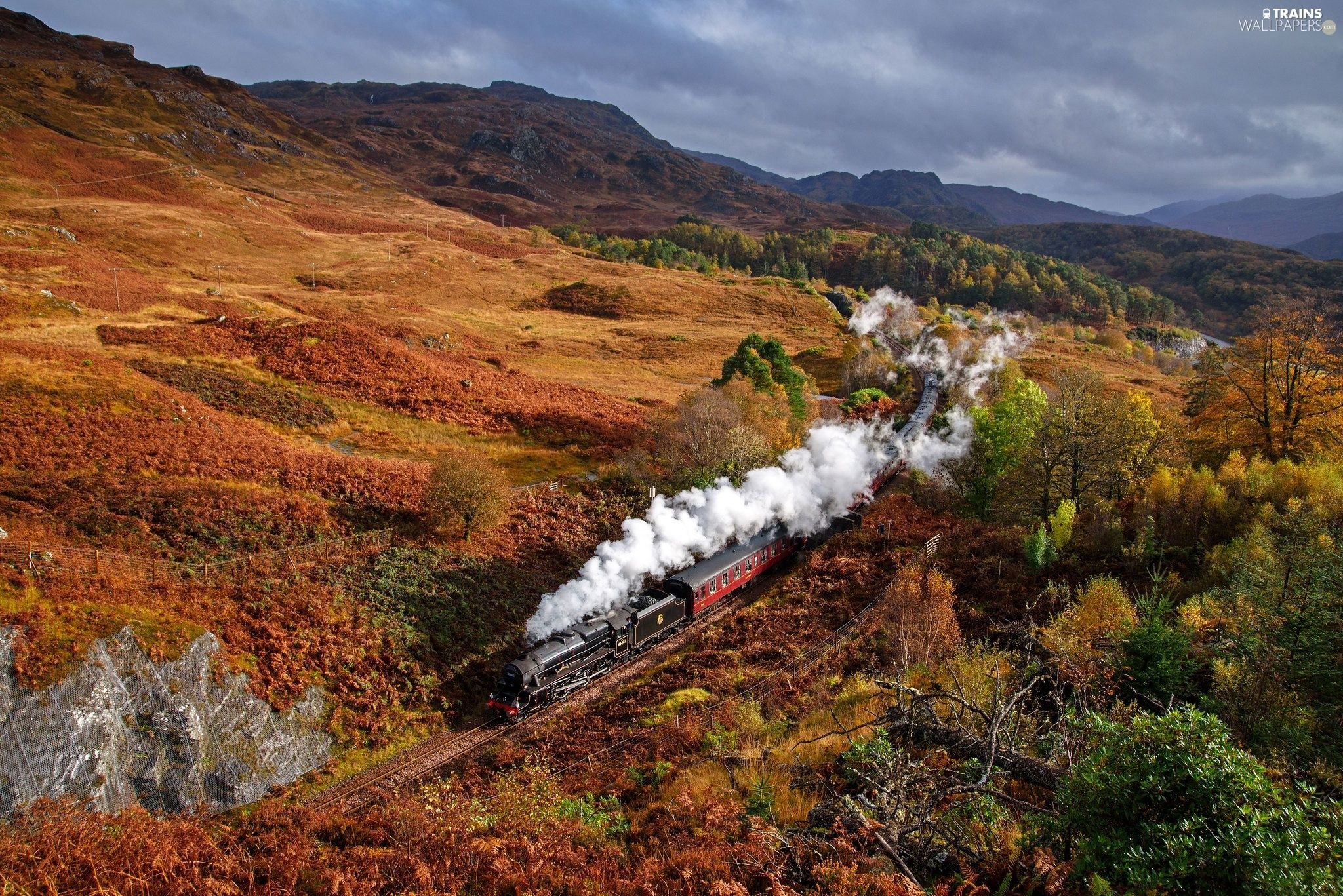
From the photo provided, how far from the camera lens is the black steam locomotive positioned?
21.6m

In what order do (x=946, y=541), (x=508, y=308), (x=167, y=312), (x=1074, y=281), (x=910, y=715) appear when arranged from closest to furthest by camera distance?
1. (x=910, y=715)
2. (x=946, y=541)
3. (x=167, y=312)
4. (x=508, y=308)
5. (x=1074, y=281)

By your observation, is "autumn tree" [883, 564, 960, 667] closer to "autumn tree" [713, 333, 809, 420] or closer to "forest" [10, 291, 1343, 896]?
"forest" [10, 291, 1343, 896]

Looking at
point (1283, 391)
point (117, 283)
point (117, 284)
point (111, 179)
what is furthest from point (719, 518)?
point (111, 179)

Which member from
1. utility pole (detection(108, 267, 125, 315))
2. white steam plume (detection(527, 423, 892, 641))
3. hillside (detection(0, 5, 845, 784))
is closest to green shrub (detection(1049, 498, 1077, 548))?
white steam plume (detection(527, 423, 892, 641))

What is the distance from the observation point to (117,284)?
54.2m

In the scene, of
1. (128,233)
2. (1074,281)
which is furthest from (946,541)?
(1074,281)

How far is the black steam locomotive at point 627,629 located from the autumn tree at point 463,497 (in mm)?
8204

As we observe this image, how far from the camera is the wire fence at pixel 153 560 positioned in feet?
65.5

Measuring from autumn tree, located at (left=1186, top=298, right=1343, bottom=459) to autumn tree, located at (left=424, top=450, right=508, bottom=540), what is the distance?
1487 inches

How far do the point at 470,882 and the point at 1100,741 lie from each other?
1025 cm

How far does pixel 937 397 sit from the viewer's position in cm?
5950

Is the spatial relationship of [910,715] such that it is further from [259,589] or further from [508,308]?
[508,308]

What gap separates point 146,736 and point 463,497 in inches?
553

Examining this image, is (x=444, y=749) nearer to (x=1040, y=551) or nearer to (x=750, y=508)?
(x=750, y=508)
